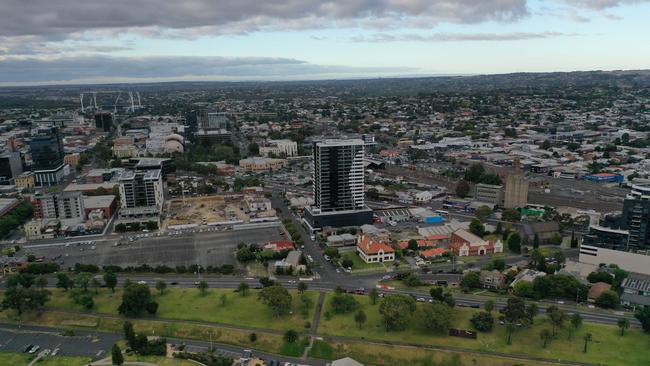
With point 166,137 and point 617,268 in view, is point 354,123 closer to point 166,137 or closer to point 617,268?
point 166,137

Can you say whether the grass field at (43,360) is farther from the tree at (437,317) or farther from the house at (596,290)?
the house at (596,290)

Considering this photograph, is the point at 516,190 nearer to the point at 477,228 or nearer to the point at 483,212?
the point at 483,212

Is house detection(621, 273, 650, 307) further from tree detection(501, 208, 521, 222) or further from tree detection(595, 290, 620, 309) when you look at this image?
tree detection(501, 208, 521, 222)

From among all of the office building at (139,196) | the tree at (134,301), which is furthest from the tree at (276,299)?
the office building at (139,196)

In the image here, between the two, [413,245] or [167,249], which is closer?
[413,245]

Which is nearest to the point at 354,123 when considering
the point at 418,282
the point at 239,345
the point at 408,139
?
the point at 408,139

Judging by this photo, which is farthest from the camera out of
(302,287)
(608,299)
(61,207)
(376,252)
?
(61,207)

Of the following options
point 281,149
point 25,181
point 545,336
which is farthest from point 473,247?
point 25,181
